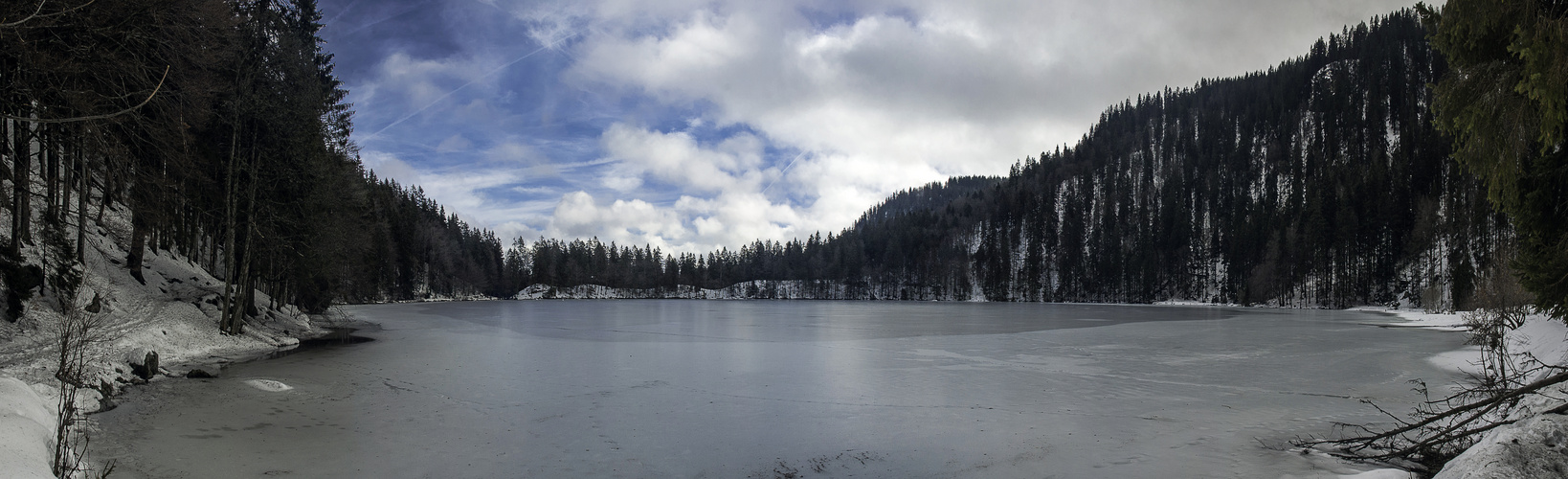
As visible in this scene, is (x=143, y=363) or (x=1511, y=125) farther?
(x=143, y=363)

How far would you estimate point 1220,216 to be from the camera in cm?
12900

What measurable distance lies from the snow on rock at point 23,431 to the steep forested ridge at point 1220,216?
81000 mm

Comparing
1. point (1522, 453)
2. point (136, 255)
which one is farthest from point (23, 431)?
point (136, 255)

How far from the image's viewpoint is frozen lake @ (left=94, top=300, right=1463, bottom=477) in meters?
8.16

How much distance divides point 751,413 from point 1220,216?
144256 millimetres

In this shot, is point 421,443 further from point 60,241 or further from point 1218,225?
point 1218,225

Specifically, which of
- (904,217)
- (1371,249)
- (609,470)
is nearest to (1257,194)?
(1371,249)

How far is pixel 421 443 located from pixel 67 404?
378 cm

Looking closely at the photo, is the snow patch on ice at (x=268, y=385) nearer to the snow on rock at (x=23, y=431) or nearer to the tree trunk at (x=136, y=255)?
the snow on rock at (x=23, y=431)

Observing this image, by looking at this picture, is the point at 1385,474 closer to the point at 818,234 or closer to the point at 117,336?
the point at 117,336

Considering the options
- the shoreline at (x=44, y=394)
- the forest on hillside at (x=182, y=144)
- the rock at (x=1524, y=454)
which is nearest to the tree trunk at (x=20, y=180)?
the forest on hillside at (x=182, y=144)

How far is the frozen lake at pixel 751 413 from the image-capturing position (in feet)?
26.8

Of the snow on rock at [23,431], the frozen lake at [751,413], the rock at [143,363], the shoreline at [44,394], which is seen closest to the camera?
the snow on rock at [23,431]

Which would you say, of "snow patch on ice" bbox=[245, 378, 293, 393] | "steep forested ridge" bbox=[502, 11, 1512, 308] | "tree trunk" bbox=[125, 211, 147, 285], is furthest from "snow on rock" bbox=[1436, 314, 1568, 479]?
"steep forested ridge" bbox=[502, 11, 1512, 308]
